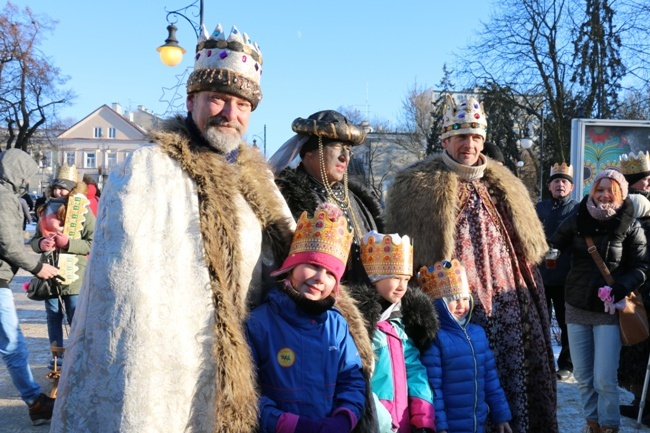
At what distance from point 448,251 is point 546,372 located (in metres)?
1.01

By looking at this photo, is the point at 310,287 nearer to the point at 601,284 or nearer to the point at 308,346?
the point at 308,346

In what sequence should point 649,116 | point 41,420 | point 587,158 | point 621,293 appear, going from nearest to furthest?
point 621,293 → point 41,420 → point 587,158 → point 649,116

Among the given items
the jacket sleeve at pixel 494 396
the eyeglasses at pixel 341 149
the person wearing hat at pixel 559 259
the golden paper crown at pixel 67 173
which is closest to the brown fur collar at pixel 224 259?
the eyeglasses at pixel 341 149

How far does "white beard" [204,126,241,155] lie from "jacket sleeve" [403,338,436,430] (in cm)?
147

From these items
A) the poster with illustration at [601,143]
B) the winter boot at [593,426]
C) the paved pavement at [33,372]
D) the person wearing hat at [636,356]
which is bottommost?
the paved pavement at [33,372]

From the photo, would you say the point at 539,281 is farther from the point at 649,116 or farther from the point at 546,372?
the point at 649,116

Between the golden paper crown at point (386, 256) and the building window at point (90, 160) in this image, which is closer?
the golden paper crown at point (386, 256)

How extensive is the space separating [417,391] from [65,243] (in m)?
3.80

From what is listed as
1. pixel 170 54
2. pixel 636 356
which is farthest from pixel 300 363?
pixel 170 54

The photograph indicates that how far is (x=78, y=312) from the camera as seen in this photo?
2117mm

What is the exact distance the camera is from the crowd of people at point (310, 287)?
6.67ft

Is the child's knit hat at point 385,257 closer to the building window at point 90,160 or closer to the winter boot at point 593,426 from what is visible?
the winter boot at point 593,426

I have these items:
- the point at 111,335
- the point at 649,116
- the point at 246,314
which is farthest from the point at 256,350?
the point at 649,116

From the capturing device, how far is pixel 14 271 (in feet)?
15.5
